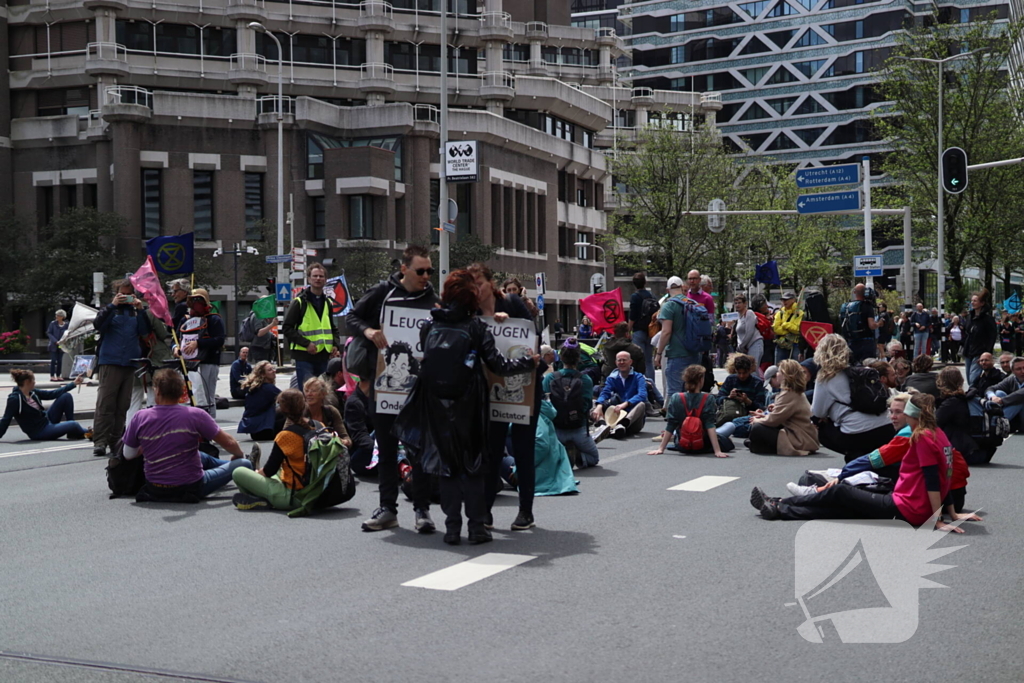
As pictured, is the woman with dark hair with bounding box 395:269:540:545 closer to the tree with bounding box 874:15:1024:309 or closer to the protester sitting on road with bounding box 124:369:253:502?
the protester sitting on road with bounding box 124:369:253:502

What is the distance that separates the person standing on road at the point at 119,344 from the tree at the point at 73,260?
41.3m

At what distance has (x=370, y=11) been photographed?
65562mm

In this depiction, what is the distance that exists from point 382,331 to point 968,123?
38.4m

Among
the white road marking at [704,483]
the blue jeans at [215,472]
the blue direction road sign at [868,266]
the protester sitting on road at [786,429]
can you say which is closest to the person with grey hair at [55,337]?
the blue direction road sign at [868,266]

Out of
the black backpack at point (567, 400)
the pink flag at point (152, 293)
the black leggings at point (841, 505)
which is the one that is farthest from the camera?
the pink flag at point (152, 293)

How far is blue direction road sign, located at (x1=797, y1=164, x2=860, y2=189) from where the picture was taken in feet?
119

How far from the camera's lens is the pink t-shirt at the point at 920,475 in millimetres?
8163

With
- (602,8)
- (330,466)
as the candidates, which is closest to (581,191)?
(602,8)

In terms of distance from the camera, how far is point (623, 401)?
15.9 metres

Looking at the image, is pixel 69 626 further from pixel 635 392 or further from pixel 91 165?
pixel 91 165

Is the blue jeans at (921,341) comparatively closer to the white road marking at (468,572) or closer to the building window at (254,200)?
the white road marking at (468,572)

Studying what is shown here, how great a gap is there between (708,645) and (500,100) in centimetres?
6500

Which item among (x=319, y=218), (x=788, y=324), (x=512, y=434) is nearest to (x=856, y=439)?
(x=512, y=434)

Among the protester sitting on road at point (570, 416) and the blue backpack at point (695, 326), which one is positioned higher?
the blue backpack at point (695, 326)
